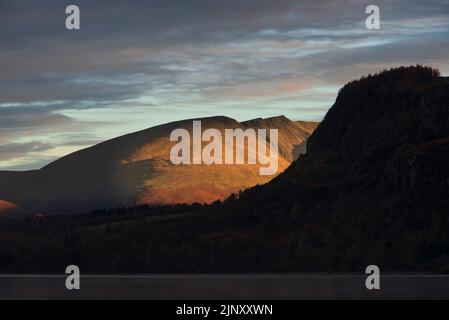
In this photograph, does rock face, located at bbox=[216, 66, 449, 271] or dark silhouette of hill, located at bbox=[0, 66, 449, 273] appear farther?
dark silhouette of hill, located at bbox=[0, 66, 449, 273]

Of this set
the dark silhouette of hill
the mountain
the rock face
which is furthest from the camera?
the dark silhouette of hill

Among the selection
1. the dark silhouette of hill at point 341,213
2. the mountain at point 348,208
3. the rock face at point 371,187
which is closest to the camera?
the rock face at point 371,187

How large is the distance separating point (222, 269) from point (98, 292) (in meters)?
70.9

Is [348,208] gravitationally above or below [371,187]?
below

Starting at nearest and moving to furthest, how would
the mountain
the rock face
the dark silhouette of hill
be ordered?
the rock face
the mountain
the dark silhouette of hill

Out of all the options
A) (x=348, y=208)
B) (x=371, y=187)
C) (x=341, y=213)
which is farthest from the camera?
(x=371, y=187)

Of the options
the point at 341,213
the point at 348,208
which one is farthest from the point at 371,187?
the point at 341,213

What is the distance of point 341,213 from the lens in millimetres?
136250

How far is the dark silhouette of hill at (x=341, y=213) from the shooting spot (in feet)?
399

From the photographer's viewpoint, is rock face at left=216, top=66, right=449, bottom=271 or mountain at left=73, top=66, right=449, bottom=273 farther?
mountain at left=73, top=66, right=449, bottom=273

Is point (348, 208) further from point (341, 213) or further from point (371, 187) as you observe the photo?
point (371, 187)

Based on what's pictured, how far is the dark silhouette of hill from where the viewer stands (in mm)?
121562

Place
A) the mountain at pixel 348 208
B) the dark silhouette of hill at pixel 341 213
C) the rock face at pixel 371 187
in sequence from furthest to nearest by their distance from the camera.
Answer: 1. the dark silhouette of hill at pixel 341 213
2. the mountain at pixel 348 208
3. the rock face at pixel 371 187

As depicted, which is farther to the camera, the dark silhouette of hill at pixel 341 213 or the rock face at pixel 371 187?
the dark silhouette of hill at pixel 341 213
